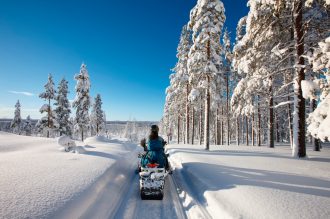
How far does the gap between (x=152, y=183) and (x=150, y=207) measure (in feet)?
2.75

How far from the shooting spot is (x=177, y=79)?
32625 millimetres

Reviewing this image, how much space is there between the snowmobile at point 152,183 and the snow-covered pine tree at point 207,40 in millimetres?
12867

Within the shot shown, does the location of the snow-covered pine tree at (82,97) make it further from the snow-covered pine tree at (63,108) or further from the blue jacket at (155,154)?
the blue jacket at (155,154)

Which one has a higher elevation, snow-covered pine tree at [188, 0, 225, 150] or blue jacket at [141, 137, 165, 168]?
snow-covered pine tree at [188, 0, 225, 150]

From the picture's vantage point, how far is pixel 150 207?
6.31 metres

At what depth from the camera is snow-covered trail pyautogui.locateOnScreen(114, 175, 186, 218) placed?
5758 mm

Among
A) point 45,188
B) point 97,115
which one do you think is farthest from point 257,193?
point 97,115

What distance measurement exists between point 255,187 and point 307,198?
134 cm

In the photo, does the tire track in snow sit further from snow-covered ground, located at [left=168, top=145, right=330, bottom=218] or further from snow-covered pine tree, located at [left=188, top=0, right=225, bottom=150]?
snow-covered pine tree, located at [left=188, top=0, right=225, bottom=150]

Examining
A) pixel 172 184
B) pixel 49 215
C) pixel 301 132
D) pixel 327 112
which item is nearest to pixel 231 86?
pixel 301 132

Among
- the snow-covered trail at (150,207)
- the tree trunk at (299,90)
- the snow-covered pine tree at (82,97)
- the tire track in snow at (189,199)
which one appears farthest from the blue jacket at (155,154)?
the snow-covered pine tree at (82,97)

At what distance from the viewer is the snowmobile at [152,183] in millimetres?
6918

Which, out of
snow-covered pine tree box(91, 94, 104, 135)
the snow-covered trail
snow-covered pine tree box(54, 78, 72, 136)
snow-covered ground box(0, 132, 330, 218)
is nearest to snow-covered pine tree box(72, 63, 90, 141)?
snow-covered pine tree box(54, 78, 72, 136)

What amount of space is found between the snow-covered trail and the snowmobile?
0.19 metres
